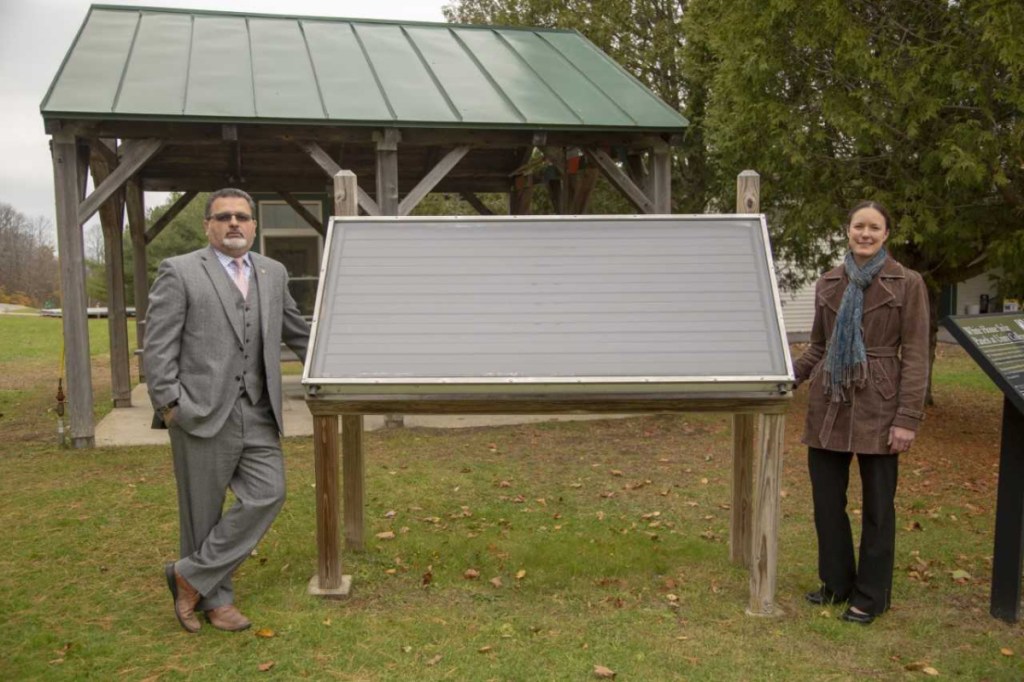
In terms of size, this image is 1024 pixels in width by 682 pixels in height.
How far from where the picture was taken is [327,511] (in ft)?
14.8

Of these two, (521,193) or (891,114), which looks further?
(521,193)

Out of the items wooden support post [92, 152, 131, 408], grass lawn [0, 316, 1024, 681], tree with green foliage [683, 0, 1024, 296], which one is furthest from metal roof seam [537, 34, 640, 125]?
wooden support post [92, 152, 131, 408]

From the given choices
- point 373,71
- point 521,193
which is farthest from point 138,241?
point 521,193

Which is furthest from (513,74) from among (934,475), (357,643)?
(357,643)

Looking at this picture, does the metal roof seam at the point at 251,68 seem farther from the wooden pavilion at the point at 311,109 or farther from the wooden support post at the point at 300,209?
the wooden support post at the point at 300,209

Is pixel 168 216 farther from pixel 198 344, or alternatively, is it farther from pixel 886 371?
pixel 886 371

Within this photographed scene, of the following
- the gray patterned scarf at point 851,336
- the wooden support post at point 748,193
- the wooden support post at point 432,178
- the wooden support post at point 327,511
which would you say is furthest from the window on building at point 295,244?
the gray patterned scarf at point 851,336

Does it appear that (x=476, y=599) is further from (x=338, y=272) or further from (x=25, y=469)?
(x=25, y=469)

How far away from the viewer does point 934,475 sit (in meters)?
7.61

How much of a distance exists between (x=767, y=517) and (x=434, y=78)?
21.8 ft

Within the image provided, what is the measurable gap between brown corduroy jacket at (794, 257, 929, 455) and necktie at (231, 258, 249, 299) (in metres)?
2.75

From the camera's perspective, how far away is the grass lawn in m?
3.89

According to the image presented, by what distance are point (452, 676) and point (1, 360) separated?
17.9 m

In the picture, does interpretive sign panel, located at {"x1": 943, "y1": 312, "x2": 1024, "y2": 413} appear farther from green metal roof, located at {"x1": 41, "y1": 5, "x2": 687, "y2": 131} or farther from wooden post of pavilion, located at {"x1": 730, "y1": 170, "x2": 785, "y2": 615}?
green metal roof, located at {"x1": 41, "y1": 5, "x2": 687, "y2": 131}
